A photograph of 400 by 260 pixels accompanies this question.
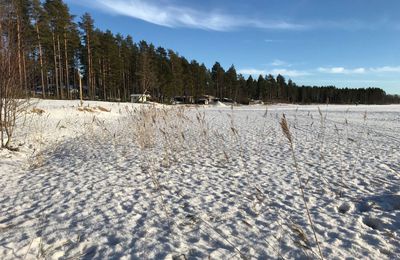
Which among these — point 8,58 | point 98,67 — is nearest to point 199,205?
point 8,58

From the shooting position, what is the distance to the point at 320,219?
3.54 m

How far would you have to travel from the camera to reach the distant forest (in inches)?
361

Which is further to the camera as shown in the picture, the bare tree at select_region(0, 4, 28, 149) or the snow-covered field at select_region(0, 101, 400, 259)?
the bare tree at select_region(0, 4, 28, 149)

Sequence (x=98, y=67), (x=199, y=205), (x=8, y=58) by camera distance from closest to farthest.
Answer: (x=199, y=205)
(x=8, y=58)
(x=98, y=67)

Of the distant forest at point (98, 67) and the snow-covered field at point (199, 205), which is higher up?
the distant forest at point (98, 67)

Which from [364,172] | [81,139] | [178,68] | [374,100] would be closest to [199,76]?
[178,68]

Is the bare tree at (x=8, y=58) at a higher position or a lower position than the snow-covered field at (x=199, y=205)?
higher

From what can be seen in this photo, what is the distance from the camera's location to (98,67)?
49.4 m

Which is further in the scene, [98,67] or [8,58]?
[98,67]

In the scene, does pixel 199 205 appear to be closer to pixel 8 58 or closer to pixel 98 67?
pixel 8 58

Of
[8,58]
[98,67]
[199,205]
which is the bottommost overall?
[199,205]

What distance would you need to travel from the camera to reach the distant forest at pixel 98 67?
30.1ft

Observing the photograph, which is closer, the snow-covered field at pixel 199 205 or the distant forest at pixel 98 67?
the snow-covered field at pixel 199 205

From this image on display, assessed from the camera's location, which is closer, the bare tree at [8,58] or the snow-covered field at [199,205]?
the snow-covered field at [199,205]
